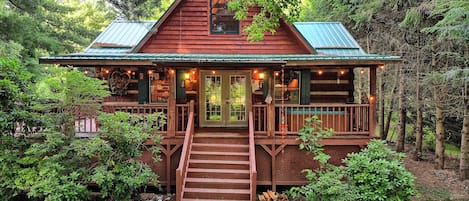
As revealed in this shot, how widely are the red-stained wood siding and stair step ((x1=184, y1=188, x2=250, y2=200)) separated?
5.07 m

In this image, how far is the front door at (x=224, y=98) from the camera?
1068 centimetres

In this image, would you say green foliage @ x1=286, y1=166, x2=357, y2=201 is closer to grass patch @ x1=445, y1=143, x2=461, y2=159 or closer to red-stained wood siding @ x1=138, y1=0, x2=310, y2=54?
red-stained wood siding @ x1=138, y1=0, x2=310, y2=54

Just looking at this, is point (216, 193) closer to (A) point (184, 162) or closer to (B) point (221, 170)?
(B) point (221, 170)

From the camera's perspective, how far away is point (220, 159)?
8.25 metres

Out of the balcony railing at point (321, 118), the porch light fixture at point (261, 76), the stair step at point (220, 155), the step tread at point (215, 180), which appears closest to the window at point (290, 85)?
the porch light fixture at point (261, 76)

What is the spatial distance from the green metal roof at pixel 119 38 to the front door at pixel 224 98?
3055mm

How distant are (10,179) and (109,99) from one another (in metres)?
4.68

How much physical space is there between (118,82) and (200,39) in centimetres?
322

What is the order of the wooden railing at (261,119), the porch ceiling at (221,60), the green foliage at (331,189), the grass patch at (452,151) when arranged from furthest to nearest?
the grass patch at (452,151) → the wooden railing at (261,119) → the porch ceiling at (221,60) → the green foliage at (331,189)

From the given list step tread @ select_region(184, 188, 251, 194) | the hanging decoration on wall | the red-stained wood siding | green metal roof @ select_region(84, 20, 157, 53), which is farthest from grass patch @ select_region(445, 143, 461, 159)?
the hanging decoration on wall

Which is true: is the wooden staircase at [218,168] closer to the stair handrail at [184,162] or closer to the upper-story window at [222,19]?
the stair handrail at [184,162]

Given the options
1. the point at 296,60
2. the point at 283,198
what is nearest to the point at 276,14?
the point at 296,60

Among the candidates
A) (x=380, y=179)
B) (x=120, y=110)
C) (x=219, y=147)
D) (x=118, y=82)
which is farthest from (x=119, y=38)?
(x=380, y=179)

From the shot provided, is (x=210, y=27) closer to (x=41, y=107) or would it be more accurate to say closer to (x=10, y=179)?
(x=41, y=107)
